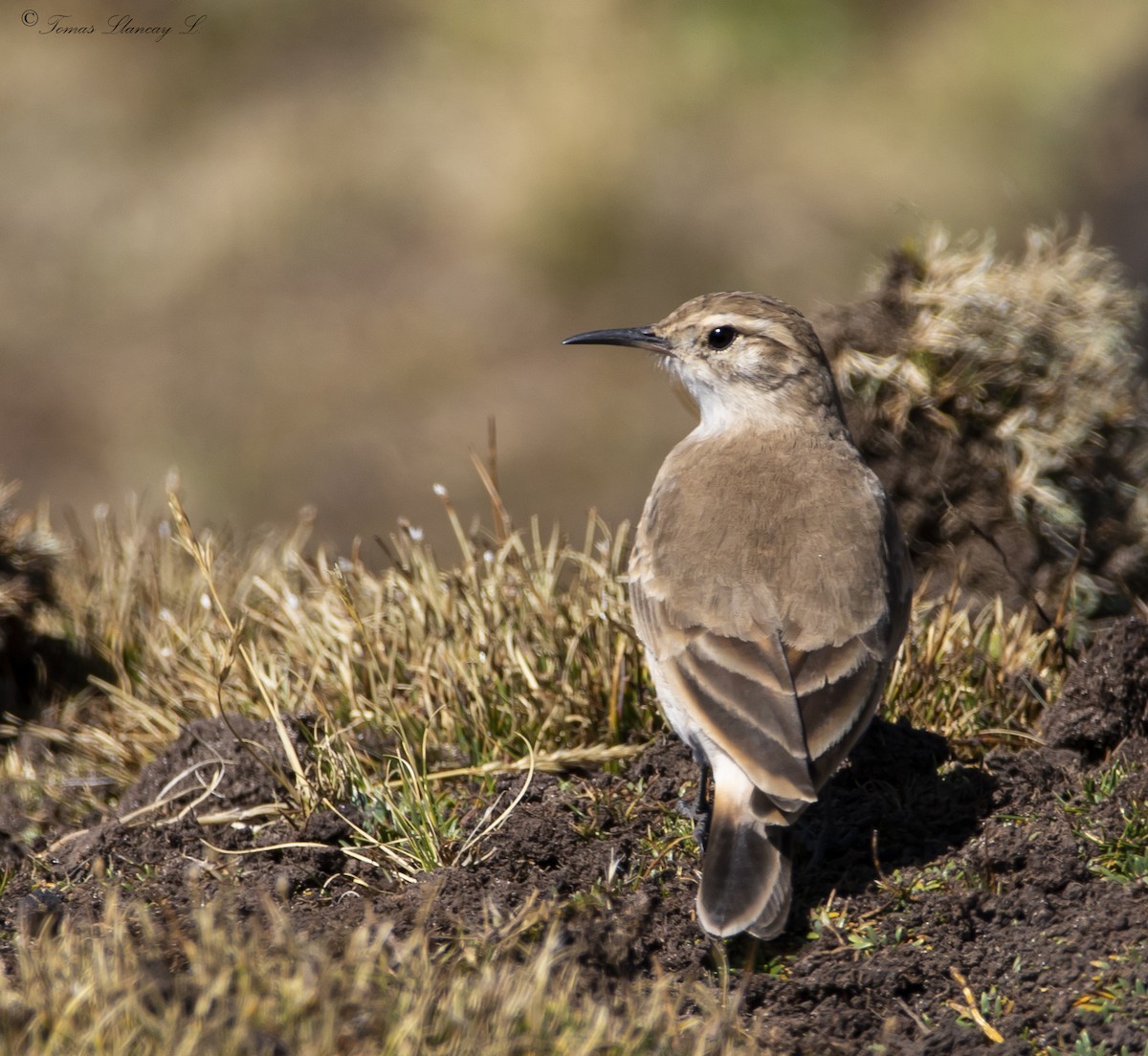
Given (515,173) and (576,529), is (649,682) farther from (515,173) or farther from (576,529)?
(515,173)

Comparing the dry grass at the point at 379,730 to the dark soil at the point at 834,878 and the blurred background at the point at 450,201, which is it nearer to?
the dark soil at the point at 834,878

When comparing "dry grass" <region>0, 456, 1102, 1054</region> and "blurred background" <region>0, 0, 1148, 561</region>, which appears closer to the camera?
"dry grass" <region>0, 456, 1102, 1054</region>

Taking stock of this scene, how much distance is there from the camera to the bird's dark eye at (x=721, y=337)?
20.7ft

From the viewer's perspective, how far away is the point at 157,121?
17.7 m

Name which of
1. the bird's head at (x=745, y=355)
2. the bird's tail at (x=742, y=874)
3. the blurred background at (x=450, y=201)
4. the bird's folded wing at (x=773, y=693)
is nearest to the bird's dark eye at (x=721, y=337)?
the bird's head at (x=745, y=355)

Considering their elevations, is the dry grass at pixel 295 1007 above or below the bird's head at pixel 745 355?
below

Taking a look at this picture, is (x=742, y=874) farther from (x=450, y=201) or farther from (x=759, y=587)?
(x=450, y=201)

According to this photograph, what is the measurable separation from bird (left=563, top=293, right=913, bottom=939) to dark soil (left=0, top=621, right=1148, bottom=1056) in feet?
0.90

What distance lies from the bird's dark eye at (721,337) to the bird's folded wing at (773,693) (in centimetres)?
159

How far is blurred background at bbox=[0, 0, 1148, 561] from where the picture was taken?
14.9 m

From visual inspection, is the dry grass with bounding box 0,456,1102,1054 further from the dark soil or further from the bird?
the bird

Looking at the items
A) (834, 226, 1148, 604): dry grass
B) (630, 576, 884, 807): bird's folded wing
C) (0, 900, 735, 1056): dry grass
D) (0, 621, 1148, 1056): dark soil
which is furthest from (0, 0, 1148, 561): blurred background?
(0, 900, 735, 1056): dry grass

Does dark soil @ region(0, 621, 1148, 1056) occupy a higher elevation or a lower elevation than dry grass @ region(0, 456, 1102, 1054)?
lower

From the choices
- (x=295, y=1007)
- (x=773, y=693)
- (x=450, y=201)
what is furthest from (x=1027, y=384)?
(x=450, y=201)
